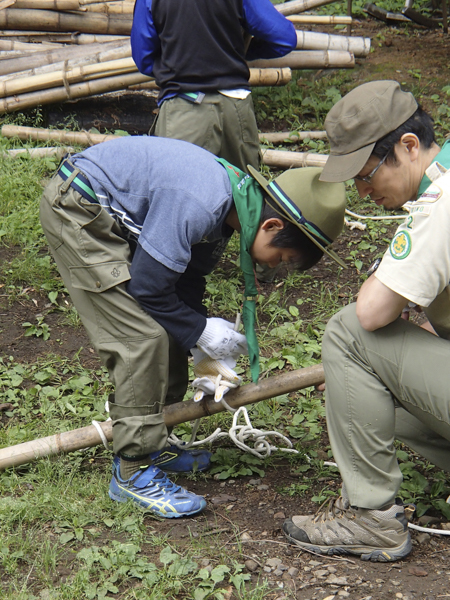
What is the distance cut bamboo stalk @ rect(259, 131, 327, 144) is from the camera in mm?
5922

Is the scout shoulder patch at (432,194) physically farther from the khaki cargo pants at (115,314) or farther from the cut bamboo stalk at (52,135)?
the cut bamboo stalk at (52,135)

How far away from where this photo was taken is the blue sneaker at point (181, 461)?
3.00 meters

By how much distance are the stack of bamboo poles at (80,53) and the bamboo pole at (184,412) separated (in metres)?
3.68

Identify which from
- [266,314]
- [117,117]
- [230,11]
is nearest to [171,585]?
[266,314]

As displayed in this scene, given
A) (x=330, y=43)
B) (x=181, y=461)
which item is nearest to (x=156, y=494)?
(x=181, y=461)

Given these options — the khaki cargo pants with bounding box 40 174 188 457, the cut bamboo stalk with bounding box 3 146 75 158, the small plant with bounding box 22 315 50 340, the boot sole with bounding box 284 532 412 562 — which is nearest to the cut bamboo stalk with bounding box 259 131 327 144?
the cut bamboo stalk with bounding box 3 146 75 158

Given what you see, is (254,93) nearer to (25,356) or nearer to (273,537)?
(25,356)

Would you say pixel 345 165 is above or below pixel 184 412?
above

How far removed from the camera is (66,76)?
576cm

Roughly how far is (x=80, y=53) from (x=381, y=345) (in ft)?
16.4

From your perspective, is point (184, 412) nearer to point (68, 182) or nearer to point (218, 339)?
point (218, 339)

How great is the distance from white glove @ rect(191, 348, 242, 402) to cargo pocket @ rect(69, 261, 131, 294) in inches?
18.4

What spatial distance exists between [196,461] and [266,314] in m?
1.48

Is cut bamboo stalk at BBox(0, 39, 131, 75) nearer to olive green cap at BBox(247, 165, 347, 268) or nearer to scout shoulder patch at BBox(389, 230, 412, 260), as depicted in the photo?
olive green cap at BBox(247, 165, 347, 268)
